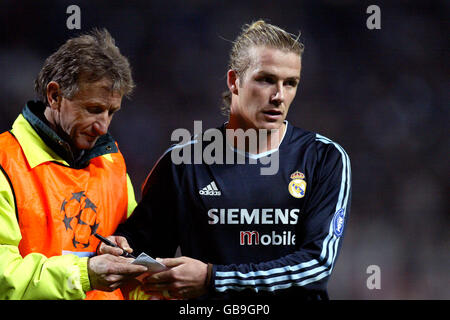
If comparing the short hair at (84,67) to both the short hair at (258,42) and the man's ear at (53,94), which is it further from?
the short hair at (258,42)

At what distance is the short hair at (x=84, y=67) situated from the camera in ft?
7.79

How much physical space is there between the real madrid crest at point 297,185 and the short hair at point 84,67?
780 millimetres

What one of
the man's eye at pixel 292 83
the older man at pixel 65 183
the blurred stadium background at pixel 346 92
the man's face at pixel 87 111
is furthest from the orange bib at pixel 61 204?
the man's eye at pixel 292 83

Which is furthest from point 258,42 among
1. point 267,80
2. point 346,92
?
point 346,92

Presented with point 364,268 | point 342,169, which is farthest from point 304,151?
point 364,268

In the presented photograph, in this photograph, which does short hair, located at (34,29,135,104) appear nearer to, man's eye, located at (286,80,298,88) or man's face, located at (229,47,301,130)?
man's face, located at (229,47,301,130)

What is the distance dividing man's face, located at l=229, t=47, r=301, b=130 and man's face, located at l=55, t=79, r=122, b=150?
1.77 feet

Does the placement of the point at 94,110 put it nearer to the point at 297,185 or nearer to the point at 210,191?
the point at 210,191

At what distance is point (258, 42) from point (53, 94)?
0.87 m

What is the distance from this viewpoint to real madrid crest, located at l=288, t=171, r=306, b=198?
93.7 inches

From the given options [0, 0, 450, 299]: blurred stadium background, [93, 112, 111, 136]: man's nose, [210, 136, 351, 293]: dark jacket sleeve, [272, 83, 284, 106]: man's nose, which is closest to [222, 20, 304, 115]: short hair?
[272, 83, 284, 106]: man's nose

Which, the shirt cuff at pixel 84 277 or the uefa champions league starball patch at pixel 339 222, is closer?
the shirt cuff at pixel 84 277

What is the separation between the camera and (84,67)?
2.38m
